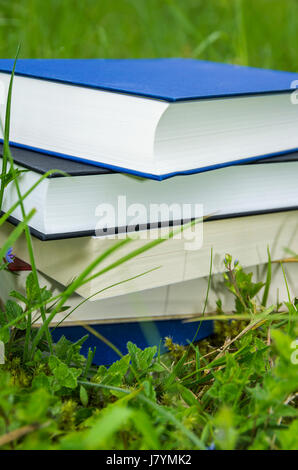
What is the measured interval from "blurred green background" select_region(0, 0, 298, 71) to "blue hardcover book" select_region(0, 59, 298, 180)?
72 cm

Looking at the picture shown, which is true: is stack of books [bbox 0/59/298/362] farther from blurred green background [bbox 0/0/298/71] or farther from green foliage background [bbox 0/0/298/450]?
blurred green background [bbox 0/0/298/71]

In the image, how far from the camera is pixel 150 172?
0.82 meters

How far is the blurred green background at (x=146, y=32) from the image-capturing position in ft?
6.20

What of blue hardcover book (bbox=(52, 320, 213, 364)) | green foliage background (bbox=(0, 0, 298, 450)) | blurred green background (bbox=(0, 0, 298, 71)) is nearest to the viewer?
green foliage background (bbox=(0, 0, 298, 450))

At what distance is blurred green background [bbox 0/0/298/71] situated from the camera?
6.20 ft

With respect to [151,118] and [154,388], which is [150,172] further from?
[154,388]

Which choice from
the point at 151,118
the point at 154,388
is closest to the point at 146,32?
the point at 151,118

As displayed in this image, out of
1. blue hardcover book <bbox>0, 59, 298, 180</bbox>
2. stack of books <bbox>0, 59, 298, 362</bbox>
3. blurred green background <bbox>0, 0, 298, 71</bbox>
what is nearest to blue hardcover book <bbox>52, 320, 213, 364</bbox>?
stack of books <bbox>0, 59, 298, 362</bbox>

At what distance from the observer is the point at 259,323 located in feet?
2.76

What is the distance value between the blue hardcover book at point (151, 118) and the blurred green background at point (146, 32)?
72 centimetres

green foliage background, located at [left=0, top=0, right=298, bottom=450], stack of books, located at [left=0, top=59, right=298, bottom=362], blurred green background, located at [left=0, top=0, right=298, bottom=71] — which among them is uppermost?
blurred green background, located at [left=0, top=0, right=298, bottom=71]

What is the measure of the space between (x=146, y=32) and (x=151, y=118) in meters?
1.44
